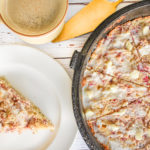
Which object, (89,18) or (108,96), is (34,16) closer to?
Result: (89,18)

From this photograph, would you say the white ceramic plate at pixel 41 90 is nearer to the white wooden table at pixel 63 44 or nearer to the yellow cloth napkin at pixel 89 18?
the white wooden table at pixel 63 44

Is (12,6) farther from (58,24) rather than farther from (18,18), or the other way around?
(58,24)

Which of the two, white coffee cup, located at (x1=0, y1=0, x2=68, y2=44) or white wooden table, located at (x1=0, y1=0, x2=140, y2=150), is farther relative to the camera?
white wooden table, located at (x1=0, y1=0, x2=140, y2=150)

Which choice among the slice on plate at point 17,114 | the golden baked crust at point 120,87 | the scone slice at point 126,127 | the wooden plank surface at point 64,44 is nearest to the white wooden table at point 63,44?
the wooden plank surface at point 64,44

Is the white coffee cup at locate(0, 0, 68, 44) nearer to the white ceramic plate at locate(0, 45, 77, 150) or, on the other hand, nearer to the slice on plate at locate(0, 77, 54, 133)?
the white ceramic plate at locate(0, 45, 77, 150)

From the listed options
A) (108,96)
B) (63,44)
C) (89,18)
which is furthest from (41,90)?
(89,18)

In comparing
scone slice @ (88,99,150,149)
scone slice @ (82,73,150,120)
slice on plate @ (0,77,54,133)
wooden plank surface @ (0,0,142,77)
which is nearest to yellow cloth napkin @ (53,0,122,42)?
wooden plank surface @ (0,0,142,77)
